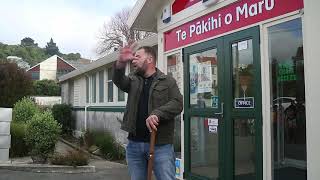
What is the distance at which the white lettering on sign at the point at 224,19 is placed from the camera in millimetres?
5691

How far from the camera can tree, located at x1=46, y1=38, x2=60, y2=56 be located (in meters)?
121

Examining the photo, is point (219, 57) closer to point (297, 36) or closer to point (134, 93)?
point (297, 36)

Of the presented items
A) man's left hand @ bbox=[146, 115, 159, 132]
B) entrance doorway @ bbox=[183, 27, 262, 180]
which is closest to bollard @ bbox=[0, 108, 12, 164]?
entrance doorway @ bbox=[183, 27, 262, 180]

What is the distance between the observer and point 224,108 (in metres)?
6.38

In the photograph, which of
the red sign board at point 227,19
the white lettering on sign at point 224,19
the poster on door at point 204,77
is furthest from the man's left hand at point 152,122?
the poster on door at point 204,77

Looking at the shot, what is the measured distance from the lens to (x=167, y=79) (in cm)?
432

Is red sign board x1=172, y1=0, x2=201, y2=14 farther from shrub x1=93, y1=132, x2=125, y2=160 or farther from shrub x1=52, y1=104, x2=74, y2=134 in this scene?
shrub x1=52, y1=104, x2=74, y2=134

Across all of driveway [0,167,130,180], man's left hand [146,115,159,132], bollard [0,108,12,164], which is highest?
man's left hand [146,115,159,132]

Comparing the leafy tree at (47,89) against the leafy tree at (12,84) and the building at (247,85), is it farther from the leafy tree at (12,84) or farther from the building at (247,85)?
the building at (247,85)

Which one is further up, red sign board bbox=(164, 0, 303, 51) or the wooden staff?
red sign board bbox=(164, 0, 303, 51)

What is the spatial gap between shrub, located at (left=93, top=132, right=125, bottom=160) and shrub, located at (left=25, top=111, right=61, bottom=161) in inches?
81.0

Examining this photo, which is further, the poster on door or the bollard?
the bollard

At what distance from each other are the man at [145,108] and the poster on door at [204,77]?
103 inches

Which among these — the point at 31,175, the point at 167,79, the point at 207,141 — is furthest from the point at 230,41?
the point at 31,175
